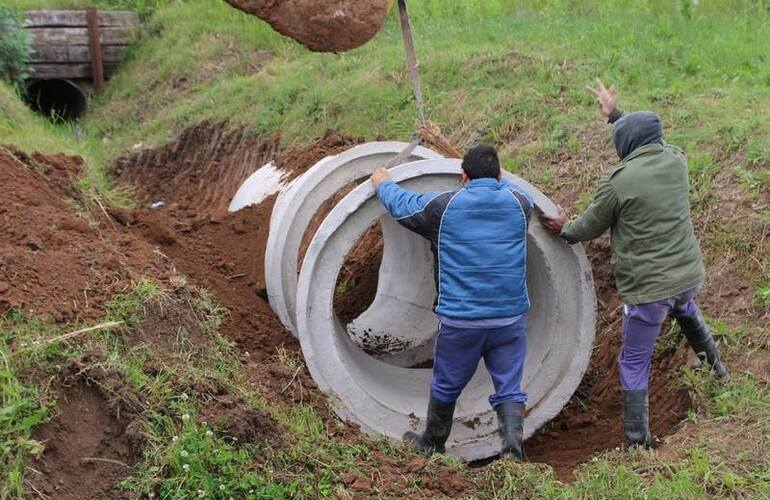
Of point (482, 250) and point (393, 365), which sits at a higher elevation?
point (482, 250)

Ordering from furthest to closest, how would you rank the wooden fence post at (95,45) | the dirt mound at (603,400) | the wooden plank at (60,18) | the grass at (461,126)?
1. the wooden fence post at (95,45)
2. the wooden plank at (60,18)
3. the dirt mound at (603,400)
4. the grass at (461,126)

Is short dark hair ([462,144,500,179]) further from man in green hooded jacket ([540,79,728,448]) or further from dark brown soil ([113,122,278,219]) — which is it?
dark brown soil ([113,122,278,219])

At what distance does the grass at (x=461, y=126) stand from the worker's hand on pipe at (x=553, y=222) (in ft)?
4.03

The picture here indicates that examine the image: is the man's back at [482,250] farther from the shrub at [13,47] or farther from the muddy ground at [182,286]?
the shrub at [13,47]

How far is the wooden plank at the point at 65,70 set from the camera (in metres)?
15.5

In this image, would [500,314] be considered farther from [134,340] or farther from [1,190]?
[1,190]

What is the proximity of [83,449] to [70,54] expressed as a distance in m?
12.3

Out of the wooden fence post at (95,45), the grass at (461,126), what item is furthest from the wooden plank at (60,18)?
the grass at (461,126)

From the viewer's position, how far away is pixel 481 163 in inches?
222

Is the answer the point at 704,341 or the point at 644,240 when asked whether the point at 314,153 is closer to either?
the point at 644,240

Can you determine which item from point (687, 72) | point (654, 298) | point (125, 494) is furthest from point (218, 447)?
point (687, 72)

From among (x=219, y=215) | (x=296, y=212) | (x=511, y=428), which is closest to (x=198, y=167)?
(x=219, y=215)

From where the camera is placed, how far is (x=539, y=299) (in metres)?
6.83

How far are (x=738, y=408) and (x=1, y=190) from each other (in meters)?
4.82
